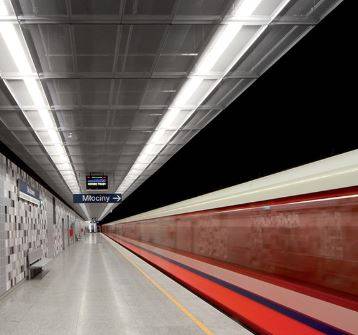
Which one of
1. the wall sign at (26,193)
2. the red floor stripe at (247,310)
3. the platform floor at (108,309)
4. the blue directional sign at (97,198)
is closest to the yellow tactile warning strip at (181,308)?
the platform floor at (108,309)

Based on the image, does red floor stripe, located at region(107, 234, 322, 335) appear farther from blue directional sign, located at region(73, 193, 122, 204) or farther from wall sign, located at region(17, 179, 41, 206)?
blue directional sign, located at region(73, 193, 122, 204)

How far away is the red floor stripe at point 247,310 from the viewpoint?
515 cm

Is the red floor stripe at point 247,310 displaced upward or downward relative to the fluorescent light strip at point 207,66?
downward

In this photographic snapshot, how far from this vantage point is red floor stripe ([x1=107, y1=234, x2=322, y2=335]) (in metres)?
5.15

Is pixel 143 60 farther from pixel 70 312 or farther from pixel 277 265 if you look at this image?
pixel 70 312

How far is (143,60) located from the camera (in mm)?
6328

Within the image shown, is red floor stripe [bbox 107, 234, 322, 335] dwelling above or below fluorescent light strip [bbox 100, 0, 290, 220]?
below

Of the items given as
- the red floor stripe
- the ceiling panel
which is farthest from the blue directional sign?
the red floor stripe

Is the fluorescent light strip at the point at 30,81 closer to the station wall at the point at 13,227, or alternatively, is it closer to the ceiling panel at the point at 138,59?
the ceiling panel at the point at 138,59

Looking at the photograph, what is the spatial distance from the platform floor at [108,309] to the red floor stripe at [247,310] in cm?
18

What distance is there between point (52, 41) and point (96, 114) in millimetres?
4058

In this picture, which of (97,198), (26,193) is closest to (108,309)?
(26,193)

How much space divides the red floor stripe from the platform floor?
0.59 feet

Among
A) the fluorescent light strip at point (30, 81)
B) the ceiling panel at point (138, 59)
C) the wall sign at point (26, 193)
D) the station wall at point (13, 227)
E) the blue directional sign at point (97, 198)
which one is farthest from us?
the blue directional sign at point (97, 198)
